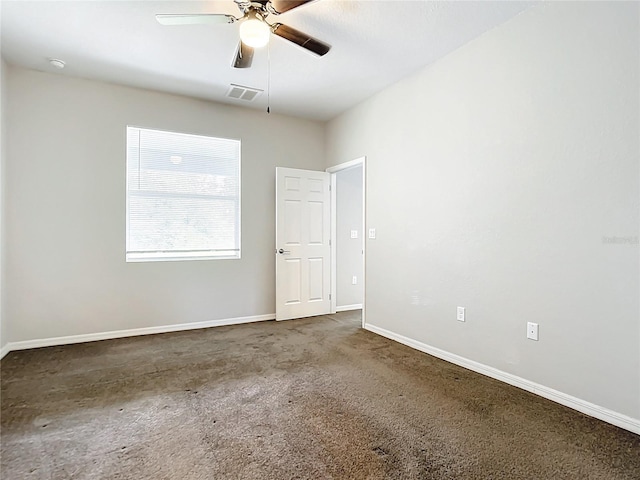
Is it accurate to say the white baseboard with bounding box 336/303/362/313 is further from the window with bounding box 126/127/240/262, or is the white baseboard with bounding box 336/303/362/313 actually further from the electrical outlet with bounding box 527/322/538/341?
the electrical outlet with bounding box 527/322/538/341

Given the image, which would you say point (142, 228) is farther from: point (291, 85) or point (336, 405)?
point (336, 405)

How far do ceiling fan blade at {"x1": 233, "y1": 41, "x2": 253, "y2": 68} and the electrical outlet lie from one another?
2888 mm

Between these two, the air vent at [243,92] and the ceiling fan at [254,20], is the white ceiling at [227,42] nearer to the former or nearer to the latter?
the air vent at [243,92]

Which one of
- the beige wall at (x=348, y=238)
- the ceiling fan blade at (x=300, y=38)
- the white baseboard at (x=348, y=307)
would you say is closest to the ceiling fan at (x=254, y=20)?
the ceiling fan blade at (x=300, y=38)

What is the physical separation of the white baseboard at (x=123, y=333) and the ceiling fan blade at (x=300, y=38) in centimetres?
327

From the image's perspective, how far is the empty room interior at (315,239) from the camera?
199 cm

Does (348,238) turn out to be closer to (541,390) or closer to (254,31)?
(541,390)

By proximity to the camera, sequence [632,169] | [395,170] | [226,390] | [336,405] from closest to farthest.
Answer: [632,169], [336,405], [226,390], [395,170]

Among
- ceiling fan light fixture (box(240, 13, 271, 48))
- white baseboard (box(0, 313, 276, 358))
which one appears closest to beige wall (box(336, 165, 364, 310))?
white baseboard (box(0, 313, 276, 358))

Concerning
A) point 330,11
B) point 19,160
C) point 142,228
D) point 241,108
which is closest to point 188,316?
point 142,228

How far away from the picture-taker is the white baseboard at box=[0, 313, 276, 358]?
3475mm

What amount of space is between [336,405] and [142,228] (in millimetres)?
3042

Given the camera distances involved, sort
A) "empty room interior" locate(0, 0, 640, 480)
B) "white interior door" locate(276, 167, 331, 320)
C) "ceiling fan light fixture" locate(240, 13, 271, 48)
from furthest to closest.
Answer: "white interior door" locate(276, 167, 331, 320) < "ceiling fan light fixture" locate(240, 13, 271, 48) < "empty room interior" locate(0, 0, 640, 480)

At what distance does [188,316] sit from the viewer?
13.9 feet
